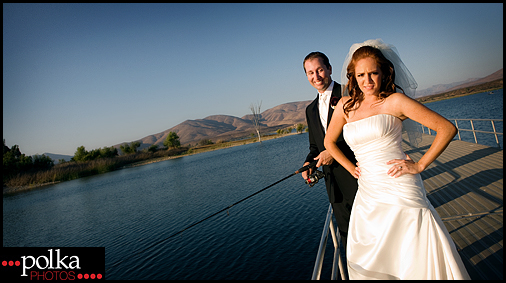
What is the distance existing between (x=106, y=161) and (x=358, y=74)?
55245mm

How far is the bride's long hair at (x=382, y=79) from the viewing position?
2.08 metres

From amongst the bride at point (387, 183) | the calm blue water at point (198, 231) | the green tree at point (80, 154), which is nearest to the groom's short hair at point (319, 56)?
the bride at point (387, 183)

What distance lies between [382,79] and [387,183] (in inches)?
33.9

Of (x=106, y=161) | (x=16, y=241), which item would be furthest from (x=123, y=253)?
(x=106, y=161)

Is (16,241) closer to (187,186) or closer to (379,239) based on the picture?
(187,186)

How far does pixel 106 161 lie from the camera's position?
49.0 m

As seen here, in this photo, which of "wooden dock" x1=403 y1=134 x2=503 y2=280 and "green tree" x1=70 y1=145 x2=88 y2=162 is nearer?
"wooden dock" x1=403 y1=134 x2=503 y2=280

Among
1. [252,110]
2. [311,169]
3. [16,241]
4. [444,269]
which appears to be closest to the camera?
[444,269]

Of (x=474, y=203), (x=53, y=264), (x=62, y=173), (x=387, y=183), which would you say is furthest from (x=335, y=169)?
(x=62, y=173)

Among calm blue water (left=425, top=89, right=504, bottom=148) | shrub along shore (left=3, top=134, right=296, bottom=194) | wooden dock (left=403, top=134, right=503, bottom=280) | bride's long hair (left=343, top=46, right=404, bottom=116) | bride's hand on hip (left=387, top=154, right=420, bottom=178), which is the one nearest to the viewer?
bride's hand on hip (left=387, top=154, right=420, bottom=178)

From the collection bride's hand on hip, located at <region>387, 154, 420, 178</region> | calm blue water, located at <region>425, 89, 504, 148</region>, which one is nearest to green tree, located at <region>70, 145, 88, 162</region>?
calm blue water, located at <region>425, 89, 504, 148</region>

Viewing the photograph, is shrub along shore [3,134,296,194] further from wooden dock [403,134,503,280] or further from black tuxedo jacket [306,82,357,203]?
wooden dock [403,134,503,280]

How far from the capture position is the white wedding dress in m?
1.76

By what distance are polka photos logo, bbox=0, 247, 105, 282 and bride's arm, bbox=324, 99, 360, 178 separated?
2549mm
